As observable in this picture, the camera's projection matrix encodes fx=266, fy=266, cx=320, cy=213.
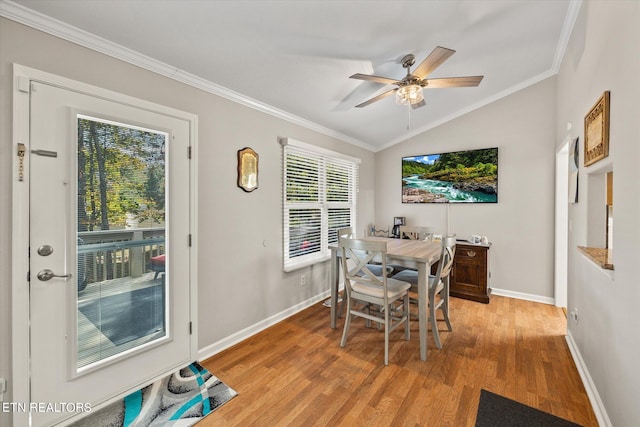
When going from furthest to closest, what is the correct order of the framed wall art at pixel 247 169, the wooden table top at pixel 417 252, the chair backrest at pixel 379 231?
the chair backrest at pixel 379 231 → the framed wall art at pixel 247 169 → the wooden table top at pixel 417 252

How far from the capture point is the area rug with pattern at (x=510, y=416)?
164 cm

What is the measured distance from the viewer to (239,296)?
2.64 metres

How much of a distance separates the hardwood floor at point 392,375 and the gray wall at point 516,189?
2.78ft

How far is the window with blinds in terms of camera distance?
325cm

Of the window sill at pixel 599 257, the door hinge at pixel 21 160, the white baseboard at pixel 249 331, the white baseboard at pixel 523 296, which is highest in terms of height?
the door hinge at pixel 21 160

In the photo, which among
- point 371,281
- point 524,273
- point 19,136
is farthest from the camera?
point 524,273

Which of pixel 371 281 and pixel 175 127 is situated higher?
pixel 175 127

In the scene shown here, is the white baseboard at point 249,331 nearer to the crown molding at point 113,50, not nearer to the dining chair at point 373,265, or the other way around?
the dining chair at point 373,265

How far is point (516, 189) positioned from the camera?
3.72 m

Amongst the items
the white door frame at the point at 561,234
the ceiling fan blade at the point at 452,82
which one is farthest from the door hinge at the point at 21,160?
the white door frame at the point at 561,234

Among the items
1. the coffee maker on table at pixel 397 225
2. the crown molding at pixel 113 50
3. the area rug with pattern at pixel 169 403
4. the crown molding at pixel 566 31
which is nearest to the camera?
the crown molding at pixel 113 50

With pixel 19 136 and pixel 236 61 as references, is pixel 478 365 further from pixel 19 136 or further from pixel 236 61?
pixel 19 136

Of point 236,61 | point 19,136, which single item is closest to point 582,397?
point 236,61

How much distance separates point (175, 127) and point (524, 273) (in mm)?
4555
